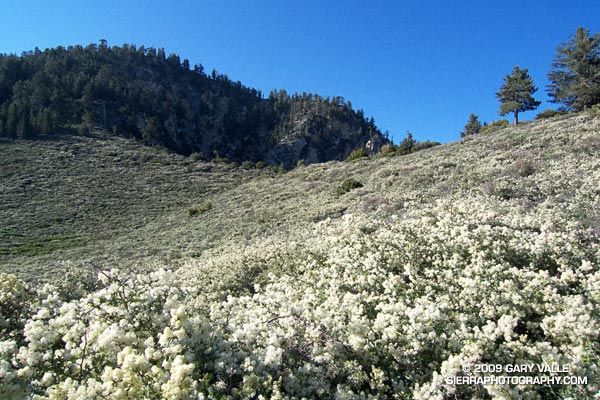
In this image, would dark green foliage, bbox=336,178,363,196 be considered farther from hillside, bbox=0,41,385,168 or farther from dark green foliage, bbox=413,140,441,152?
hillside, bbox=0,41,385,168

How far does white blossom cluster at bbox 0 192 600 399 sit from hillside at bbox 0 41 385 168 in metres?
72.0

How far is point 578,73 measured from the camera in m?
42.5

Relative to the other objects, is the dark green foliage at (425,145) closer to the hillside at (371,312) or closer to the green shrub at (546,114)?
the green shrub at (546,114)

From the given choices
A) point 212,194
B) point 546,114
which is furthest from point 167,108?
point 546,114

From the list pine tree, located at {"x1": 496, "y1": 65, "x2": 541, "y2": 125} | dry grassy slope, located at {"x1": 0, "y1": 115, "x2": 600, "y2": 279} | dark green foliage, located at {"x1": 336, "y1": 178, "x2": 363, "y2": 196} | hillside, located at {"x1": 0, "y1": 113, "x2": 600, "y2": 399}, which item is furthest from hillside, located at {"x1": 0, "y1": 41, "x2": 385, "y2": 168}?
hillside, located at {"x1": 0, "y1": 113, "x2": 600, "y2": 399}

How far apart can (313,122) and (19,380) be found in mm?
139877

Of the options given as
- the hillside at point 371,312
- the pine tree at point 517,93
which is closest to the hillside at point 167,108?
the pine tree at point 517,93

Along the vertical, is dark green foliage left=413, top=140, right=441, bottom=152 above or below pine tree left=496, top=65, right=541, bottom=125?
below

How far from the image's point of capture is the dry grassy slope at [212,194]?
1664cm

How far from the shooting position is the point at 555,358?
11.1 ft

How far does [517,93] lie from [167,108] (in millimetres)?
102043

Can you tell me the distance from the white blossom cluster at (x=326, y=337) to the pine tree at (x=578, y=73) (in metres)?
46.0

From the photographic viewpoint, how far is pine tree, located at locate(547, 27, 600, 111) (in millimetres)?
40662

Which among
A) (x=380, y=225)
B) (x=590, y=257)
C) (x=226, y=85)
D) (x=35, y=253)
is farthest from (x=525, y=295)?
(x=226, y=85)
